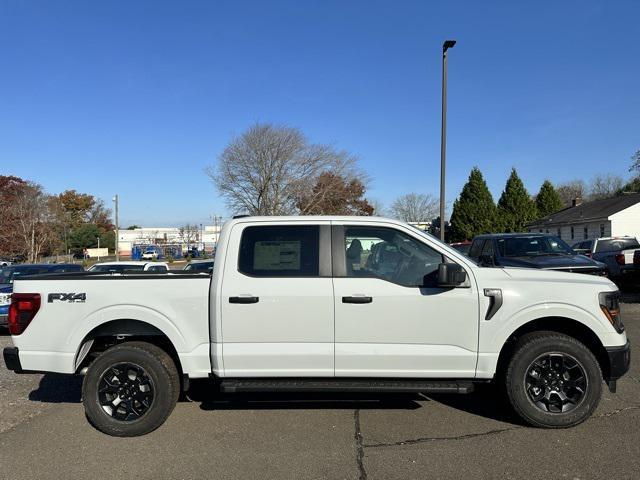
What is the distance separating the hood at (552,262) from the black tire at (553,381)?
5.46 meters

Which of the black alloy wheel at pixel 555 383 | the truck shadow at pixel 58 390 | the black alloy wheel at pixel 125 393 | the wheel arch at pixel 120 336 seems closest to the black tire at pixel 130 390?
the black alloy wheel at pixel 125 393

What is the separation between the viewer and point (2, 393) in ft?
20.4

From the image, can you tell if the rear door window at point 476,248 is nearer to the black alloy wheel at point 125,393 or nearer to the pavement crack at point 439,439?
the pavement crack at point 439,439

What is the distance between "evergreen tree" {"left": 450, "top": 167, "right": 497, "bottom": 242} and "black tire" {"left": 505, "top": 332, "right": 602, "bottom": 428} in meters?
43.2

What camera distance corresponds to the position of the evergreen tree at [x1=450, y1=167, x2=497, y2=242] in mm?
46781

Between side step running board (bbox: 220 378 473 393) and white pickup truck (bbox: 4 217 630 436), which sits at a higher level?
white pickup truck (bbox: 4 217 630 436)

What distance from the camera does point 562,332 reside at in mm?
4816

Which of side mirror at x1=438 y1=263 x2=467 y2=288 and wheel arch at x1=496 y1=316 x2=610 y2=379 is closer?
side mirror at x1=438 y1=263 x2=467 y2=288

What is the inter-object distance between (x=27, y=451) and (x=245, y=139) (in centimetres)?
3508

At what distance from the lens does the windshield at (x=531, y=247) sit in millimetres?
10925

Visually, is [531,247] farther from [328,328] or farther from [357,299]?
[328,328]

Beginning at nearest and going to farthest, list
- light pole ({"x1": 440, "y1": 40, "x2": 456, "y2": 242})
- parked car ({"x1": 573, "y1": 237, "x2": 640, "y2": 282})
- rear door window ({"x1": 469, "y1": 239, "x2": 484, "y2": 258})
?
rear door window ({"x1": 469, "y1": 239, "x2": 484, "y2": 258}) → parked car ({"x1": 573, "y1": 237, "x2": 640, "y2": 282}) → light pole ({"x1": 440, "y1": 40, "x2": 456, "y2": 242})

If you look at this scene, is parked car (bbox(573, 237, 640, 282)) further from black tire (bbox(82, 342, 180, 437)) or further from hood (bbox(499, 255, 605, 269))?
black tire (bbox(82, 342, 180, 437))

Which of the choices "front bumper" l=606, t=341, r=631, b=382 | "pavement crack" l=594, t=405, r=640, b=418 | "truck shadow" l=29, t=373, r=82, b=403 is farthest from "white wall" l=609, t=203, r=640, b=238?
"truck shadow" l=29, t=373, r=82, b=403
